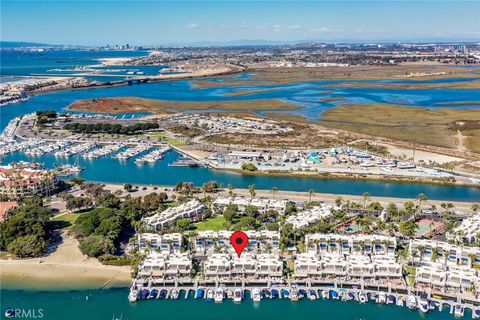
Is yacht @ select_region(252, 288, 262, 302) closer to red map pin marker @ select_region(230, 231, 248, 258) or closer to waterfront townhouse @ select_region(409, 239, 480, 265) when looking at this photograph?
red map pin marker @ select_region(230, 231, 248, 258)

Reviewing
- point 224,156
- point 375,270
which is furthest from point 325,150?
point 375,270

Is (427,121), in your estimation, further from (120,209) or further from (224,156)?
(120,209)

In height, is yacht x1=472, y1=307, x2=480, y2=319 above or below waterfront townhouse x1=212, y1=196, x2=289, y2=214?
below

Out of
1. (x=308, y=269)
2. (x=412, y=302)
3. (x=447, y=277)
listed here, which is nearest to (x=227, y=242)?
(x=308, y=269)

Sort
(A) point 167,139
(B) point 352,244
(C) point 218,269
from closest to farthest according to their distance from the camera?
(C) point 218,269 < (B) point 352,244 < (A) point 167,139

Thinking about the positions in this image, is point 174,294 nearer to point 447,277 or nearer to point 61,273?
point 61,273

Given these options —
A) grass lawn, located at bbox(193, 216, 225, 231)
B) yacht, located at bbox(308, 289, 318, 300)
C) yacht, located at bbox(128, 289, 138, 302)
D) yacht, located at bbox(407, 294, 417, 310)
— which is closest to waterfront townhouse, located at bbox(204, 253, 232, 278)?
yacht, located at bbox(128, 289, 138, 302)

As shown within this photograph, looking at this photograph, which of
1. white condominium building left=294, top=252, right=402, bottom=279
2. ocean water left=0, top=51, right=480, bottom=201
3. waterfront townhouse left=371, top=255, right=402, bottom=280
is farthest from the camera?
ocean water left=0, top=51, right=480, bottom=201
